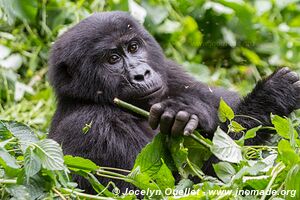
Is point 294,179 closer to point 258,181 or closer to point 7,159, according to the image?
point 258,181

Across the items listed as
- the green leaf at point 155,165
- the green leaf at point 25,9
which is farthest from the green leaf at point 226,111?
the green leaf at point 25,9

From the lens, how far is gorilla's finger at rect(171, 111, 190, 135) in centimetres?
327

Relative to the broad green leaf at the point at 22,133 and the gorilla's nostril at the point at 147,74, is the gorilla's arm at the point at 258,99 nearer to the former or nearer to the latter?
the gorilla's nostril at the point at 147,74

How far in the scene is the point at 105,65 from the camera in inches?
161

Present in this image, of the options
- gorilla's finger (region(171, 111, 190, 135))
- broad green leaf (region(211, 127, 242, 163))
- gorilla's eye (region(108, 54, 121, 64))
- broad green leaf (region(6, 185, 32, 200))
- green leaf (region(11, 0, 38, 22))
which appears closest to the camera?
broad green leaf (region(6, 185, 32, 200))

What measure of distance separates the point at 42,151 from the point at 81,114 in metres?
0.94

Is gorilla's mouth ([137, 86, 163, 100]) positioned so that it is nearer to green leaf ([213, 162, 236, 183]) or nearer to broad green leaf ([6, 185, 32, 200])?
green leaf ([213, 162, 236, 183])

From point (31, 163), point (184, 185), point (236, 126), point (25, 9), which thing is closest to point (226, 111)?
point (236, 126)

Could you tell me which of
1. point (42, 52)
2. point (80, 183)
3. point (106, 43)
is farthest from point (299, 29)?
point (80, 183)

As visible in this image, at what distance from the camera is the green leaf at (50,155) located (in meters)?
2.95

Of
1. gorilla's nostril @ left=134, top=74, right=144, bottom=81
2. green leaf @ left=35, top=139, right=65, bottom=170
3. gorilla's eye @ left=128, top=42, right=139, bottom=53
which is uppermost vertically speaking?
gorilla's eye @ left=128, top=42, right=139, bottom=53

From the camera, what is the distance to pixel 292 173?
2.82m

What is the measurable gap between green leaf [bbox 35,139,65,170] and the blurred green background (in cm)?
239

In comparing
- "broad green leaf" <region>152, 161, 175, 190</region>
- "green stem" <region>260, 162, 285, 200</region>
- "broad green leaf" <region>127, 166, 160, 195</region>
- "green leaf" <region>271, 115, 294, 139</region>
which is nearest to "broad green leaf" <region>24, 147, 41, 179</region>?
"broad green leaf" <region>127, 166, 160, 195</region>
